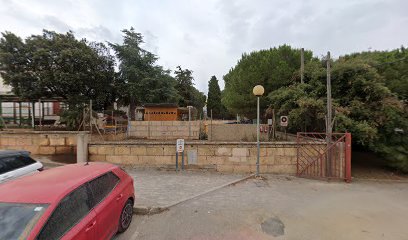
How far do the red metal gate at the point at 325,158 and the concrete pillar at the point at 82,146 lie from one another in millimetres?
9300

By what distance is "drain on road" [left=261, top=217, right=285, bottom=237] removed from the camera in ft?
14.7

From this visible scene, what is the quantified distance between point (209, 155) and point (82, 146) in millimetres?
5606

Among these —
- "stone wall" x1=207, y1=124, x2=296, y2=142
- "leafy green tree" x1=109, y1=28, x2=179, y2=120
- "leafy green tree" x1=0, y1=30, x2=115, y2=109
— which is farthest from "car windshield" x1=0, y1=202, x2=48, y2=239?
"leafy green tree" x1=109, y1=28, x2=179, y2=120

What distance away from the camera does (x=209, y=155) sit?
9.23 metres

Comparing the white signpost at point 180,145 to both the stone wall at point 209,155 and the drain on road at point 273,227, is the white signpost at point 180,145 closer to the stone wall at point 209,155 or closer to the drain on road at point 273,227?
the stone wall at point 209,155

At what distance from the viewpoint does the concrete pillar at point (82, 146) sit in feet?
30.1

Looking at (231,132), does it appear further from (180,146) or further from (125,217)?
(125,217)

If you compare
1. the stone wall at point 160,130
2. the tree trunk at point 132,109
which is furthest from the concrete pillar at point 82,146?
the tree trunk at point 132,109

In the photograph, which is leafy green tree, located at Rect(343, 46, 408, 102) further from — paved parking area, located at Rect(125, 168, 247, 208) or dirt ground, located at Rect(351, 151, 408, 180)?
paved parking area, located at Rect(125, 168, 247, 208)

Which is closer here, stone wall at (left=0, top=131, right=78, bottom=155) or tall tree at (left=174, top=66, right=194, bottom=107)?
stone wall at (left=0, top=131, right=78, bottom=155)

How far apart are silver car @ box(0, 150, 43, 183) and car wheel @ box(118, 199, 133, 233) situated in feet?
10.7

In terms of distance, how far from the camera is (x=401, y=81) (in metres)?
10.7

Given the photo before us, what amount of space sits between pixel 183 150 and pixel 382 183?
854 centimetres

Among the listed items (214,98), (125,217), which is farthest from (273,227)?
(214,98)
